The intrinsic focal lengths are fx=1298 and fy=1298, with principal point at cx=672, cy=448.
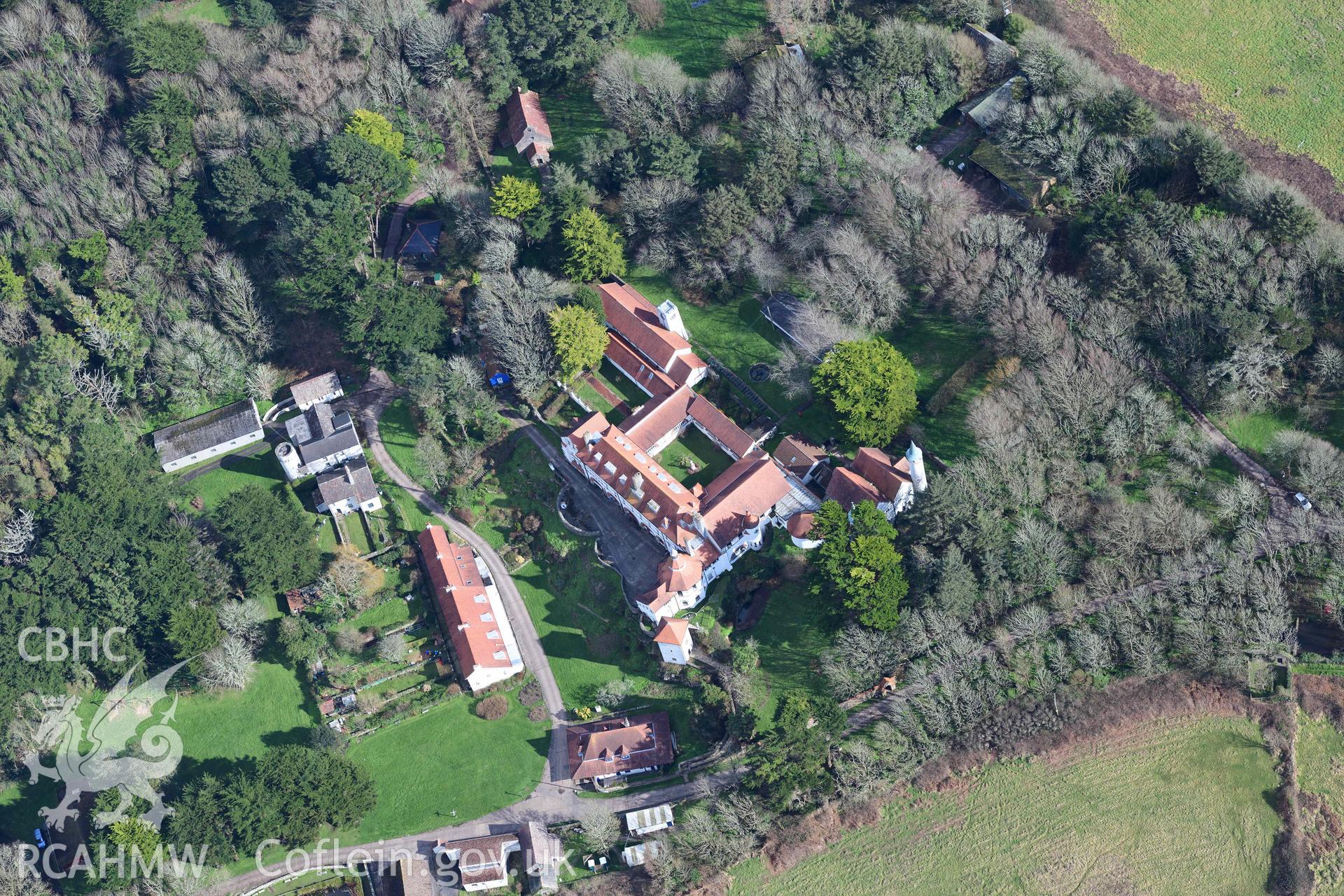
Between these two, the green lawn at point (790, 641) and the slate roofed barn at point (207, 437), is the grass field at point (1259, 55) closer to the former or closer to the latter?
the green lawn at point (790, 641)

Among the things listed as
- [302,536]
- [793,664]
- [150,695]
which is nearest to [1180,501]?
[793,664]

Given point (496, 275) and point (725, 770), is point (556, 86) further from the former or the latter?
point (725, 770)

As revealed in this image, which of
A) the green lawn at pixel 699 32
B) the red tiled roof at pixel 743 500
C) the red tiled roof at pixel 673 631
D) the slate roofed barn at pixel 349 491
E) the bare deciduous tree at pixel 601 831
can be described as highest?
the green lawn at pixel 699 32

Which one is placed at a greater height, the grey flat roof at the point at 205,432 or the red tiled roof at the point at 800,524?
the grey flat roof at the point at 205,432

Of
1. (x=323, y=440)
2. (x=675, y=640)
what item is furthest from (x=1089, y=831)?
(x=323, y=440)

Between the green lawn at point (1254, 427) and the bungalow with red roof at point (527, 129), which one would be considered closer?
the green lawn at point (1254, 427)

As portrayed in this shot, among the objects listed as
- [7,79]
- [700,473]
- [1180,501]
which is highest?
[7,79]

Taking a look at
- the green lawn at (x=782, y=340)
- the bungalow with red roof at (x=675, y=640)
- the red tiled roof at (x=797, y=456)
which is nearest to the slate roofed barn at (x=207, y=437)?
the green lawn at (x=782, y=340)

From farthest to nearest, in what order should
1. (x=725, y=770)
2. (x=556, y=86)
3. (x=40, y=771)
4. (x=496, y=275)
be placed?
(x=556, y=86)
(x=496, y=275)
(x=40, y=771)
(x=725, y=770)

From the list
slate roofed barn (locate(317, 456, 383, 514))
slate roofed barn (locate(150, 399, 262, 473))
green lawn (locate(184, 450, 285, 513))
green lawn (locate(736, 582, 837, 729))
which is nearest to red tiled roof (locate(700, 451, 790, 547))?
green lawn (locate(736, 582, 837, 729))
